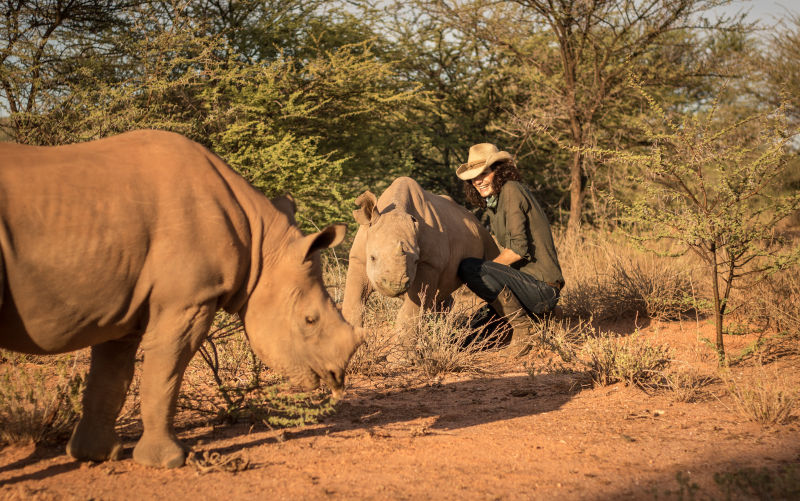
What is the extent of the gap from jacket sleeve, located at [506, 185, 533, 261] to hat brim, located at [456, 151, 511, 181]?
1.57 feet

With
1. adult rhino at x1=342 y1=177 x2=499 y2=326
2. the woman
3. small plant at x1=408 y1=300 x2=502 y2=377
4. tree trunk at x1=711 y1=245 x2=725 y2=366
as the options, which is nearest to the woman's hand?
the woman

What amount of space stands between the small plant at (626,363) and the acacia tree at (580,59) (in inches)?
285

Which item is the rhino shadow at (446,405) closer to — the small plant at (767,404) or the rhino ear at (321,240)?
the rhino ear at (321,240)

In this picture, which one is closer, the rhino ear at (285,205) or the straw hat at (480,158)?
the rhino ear at (285,205)

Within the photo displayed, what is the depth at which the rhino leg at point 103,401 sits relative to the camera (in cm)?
362

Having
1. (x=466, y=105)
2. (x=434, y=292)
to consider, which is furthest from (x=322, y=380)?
(x=466, y=105)

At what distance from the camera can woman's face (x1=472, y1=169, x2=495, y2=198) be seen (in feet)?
25.8

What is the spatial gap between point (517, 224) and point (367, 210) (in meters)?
1.77

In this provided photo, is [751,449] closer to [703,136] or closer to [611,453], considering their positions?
[611,453]

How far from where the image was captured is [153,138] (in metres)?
3.65

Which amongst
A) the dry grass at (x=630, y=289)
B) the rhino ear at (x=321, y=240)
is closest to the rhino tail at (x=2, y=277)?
the rhino ear at (x=321, y=240)

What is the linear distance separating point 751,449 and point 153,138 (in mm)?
3718

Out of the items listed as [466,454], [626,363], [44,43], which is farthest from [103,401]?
[44,43]

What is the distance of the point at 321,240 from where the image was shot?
3.68 metres
